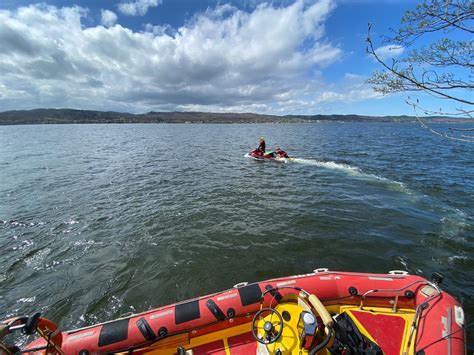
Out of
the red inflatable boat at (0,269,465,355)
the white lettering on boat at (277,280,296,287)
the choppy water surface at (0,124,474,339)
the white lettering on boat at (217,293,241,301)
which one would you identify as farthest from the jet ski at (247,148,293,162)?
the white lettering on boat at (217,293,241,301)

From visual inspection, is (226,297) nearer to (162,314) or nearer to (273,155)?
(162,314)

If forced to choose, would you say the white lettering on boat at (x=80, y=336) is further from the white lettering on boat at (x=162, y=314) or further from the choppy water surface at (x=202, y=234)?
the choppy water surface at (x=202, y=234)

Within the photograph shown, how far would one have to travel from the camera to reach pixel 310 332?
344 cm

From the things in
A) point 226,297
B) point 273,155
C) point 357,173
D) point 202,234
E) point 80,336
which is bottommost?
point 202,234

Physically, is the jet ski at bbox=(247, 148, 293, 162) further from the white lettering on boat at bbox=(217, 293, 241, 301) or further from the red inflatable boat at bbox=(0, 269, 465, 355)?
the white lettering on boat at bbox=(217, 293, 241, 301)

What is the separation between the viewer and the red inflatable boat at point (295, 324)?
367 cm

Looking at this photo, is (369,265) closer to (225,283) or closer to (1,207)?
(225,283)

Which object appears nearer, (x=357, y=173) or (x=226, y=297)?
(x=226, y=297)

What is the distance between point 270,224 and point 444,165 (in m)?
20.8

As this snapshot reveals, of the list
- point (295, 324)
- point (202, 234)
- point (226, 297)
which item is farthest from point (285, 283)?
point (202, 234)

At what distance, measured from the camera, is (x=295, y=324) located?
13.8 ft

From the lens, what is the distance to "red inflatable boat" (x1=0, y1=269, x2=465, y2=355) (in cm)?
367

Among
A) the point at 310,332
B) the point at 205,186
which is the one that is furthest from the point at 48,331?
the point at 205,186

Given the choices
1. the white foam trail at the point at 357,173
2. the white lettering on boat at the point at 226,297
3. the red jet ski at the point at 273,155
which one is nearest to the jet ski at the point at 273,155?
the red jet ski at the point at 273,155
